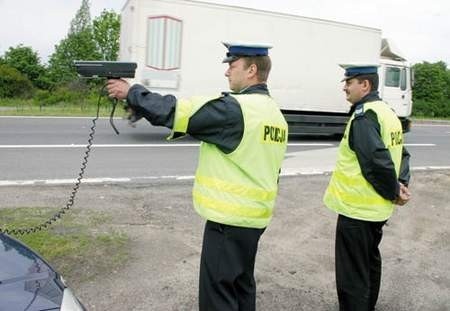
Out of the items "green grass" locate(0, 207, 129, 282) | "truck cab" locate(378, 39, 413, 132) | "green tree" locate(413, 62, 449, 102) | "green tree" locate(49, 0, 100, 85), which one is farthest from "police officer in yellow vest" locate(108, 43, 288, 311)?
"green tree" locate(49, 0, 100, 85)

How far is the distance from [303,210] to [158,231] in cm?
205

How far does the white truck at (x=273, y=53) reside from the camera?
13281mm

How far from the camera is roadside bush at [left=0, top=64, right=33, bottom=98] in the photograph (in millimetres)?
40438

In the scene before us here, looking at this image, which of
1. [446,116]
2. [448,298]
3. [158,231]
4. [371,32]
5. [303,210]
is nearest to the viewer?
[448,298]

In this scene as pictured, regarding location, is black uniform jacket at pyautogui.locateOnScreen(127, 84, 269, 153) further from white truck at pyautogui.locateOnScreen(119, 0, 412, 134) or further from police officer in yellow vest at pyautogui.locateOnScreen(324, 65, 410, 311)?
white truck at pyautogui.locateOnScreen(119, 0, 412, 134)

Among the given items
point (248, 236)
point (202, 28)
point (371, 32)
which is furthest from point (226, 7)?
point (248, 236)

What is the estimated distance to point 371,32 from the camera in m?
16.3

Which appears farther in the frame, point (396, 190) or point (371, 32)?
point (371, 32)

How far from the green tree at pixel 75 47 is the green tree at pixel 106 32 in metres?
0.66

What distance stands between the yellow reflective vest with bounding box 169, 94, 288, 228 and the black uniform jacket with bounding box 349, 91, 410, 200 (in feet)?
3.07

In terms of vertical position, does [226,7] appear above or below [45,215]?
above

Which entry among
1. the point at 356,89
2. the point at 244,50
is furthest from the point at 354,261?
the point at 244,50

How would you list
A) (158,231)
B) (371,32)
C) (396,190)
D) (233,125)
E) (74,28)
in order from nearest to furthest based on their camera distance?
(233,125) < (396,190) < (158,231) < (371,32) < (74,28)

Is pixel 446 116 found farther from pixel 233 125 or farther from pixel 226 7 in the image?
pixel 233 125
